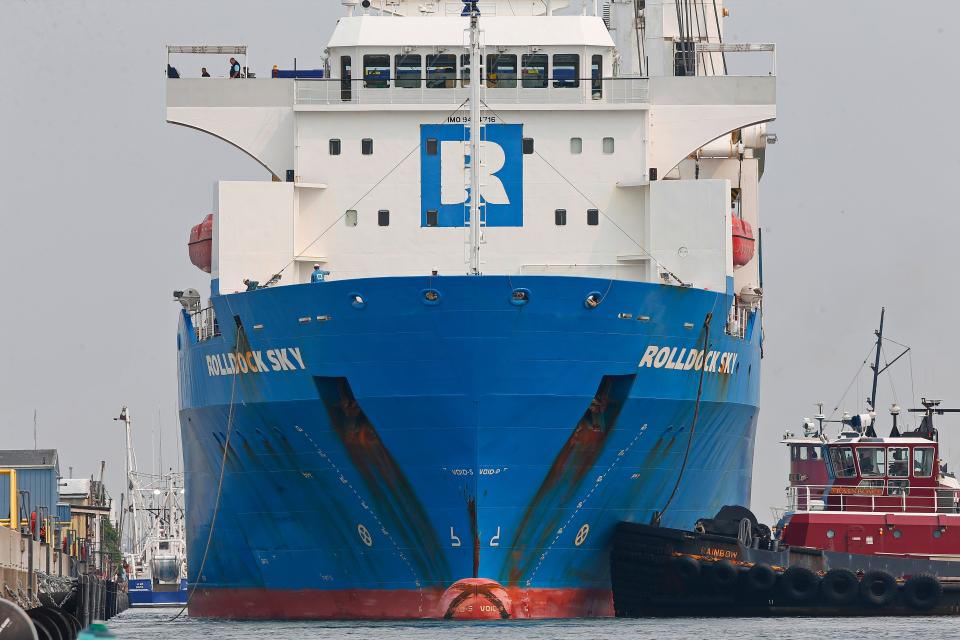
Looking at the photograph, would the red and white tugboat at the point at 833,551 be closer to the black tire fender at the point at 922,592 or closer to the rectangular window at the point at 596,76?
the black tire fender at the point at 922,592

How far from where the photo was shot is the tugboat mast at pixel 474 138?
1271 inches

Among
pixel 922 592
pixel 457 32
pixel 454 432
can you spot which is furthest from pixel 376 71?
pixel 922 592

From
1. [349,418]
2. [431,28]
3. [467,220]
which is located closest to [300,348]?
[349,418]

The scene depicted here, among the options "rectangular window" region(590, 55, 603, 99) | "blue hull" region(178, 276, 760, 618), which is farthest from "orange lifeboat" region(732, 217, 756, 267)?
"rectangular window" region(590, 55, 603, 99)

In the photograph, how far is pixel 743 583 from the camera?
111ft

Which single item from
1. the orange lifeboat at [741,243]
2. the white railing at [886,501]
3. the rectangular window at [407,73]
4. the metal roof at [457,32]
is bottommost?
the white railing at [886,501]

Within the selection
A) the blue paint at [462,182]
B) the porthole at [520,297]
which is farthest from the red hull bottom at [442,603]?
the blue paint at [462,182]

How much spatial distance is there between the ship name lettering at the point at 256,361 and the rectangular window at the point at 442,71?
256 inches

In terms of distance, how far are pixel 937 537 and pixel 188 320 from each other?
14553 mm

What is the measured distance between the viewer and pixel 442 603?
31.8 metres

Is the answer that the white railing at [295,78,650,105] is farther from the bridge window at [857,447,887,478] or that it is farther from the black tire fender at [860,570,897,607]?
the black tire fender at [860,570,897,607]

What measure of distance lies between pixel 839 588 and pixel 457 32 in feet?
41.2

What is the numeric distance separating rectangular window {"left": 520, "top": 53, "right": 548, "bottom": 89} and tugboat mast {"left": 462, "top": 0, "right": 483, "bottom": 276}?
4.63m

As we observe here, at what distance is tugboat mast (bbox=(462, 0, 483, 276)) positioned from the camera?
32281 mm
